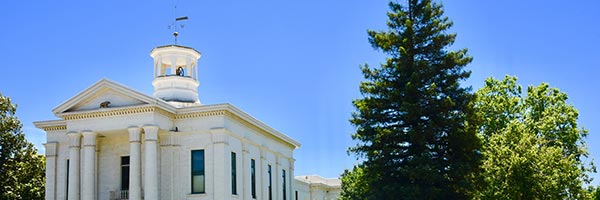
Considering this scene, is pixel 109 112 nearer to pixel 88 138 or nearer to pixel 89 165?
pixel 88 138

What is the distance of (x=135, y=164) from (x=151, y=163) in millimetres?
747

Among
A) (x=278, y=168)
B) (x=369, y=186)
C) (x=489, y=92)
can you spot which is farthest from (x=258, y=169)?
(x=489, y=92)

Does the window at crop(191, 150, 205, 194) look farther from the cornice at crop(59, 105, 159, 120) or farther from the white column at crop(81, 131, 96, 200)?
the white column at crop(81, 131, 96, 200)

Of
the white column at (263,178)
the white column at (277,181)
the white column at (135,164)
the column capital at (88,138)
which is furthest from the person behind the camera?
the white column at (277,181)

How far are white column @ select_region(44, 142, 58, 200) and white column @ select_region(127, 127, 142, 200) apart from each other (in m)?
6.37

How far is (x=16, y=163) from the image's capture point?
166ft

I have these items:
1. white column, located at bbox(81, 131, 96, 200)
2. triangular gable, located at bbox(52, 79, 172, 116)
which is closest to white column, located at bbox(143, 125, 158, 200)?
triangular gable, located at bbox(52, 79, 172, 116)

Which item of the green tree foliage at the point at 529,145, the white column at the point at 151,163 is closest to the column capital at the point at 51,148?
the white column at the point at 151,163

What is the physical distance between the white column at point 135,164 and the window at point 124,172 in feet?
8.25

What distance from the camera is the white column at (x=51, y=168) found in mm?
39188

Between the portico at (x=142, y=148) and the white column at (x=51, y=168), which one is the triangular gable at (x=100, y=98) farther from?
the white column at (x=51, y=168)

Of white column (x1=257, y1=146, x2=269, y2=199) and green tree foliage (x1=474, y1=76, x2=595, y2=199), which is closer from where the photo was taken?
green tree foliage (x1=474, y1=76, x2=595, y2=199)

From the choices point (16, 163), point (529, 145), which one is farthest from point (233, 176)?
point (16, 163)

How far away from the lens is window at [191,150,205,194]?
36594 mm
